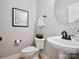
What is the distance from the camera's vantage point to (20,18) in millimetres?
2186

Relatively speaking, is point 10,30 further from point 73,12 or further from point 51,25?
point 73,12

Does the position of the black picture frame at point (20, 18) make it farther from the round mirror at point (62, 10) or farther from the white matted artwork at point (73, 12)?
the white matted artwork at point (73, 12)

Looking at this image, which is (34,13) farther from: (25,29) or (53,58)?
(53,58)

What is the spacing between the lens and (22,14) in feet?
7.33

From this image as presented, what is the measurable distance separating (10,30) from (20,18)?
1.52 feet

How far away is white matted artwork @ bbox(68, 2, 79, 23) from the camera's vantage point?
1.55m

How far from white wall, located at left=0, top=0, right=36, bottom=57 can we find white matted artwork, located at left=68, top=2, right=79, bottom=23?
1285mm

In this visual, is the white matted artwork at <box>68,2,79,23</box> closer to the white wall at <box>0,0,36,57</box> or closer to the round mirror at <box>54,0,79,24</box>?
the round mirror at <box>54,0,79,24</box>

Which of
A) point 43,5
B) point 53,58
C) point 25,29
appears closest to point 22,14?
point 25,29

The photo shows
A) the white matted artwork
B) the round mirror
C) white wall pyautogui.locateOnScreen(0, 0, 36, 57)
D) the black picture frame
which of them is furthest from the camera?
the black picture frame

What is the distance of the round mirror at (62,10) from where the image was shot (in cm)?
175

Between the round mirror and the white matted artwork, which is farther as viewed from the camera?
the round mirror

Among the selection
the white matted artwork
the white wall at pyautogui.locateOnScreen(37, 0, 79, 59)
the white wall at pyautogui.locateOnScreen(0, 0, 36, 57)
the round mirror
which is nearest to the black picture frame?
the white wall at pyautogui.locateOnScreen(0, 0, 36, 57)

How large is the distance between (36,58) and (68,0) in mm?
1834
